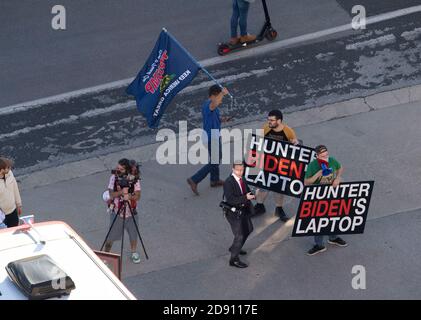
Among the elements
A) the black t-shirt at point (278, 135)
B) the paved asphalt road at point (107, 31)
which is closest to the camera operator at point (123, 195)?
the black t-shirt at point (278, 135)

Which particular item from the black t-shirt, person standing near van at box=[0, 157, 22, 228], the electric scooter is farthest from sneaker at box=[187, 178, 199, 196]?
the electric scooter

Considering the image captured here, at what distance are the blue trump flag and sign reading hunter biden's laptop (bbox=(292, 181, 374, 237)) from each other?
7.76 feet

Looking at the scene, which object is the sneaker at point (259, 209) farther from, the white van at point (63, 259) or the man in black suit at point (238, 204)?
the white van at point (63, 259)

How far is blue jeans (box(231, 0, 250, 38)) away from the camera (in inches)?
661

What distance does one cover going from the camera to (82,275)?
859 centimetres

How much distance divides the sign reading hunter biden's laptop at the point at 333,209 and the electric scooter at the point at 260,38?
5411 mm

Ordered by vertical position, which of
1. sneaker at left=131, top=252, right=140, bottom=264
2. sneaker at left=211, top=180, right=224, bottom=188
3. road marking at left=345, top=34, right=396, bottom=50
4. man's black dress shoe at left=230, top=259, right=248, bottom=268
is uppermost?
road marking at left=345, top=34, right=396, bottom=50

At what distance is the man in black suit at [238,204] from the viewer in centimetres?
1202

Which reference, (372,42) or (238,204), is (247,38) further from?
(238,204)

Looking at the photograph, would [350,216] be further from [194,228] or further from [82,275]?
[82,275]

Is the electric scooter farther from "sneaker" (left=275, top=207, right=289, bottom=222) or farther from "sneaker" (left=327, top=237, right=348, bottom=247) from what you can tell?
"sneaker" (left=327, top=237, right=348, bottom=247)

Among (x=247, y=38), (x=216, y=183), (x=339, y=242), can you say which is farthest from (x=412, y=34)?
(x=339, y=242)

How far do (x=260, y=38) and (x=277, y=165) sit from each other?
4.76m
